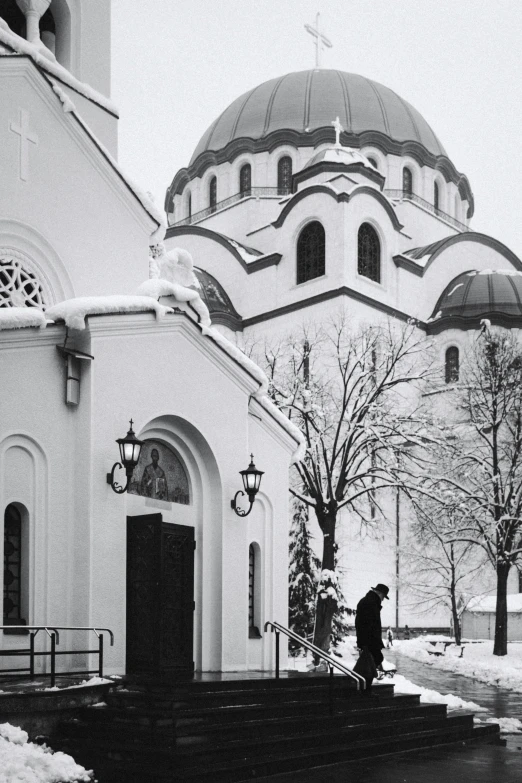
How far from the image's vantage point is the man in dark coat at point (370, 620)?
13.5 metres

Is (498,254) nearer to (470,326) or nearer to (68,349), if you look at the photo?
(470,326)

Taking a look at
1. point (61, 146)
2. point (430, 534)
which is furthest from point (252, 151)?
point (61, 146)

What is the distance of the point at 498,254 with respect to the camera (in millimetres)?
49031

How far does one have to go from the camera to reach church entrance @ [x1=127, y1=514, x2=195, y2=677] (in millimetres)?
13281

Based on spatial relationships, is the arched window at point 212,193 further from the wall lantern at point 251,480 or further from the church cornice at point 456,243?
the wall lantern at point 251,480

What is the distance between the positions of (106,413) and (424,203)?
3789 centimetres

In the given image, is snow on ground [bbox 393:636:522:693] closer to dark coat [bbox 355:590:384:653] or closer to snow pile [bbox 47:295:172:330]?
dark coat [bbox 355:590:384:653]

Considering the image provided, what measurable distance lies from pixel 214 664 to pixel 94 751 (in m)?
4.25

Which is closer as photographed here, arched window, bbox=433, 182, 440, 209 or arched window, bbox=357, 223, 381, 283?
arched window, bbox=357, 223, 381, 283

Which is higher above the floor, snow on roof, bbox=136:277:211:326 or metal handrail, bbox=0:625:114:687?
snow on roof, bbox=136:277:211:326

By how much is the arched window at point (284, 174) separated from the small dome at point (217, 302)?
5.95 m

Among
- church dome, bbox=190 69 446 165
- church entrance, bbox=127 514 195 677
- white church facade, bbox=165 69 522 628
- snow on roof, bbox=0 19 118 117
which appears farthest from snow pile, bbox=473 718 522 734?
church dome, bbox=190 69 446 165

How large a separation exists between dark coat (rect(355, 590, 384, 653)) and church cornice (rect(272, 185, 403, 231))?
1151 inches

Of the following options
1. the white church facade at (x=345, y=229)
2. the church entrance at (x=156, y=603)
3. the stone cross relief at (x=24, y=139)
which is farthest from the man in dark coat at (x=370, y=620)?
the white church facade at (x=345, y=229)
